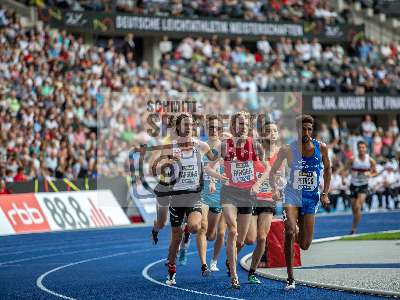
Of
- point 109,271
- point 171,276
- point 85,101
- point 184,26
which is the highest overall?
point 184,26

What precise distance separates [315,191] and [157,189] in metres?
2.33

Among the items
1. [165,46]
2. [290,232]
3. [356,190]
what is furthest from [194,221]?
[165,46]

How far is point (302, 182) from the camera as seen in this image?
12.9 metres

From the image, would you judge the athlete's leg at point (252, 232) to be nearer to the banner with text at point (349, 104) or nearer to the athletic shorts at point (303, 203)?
the athletic shorts at point (303, 203)

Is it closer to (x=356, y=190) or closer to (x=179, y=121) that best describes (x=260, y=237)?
(x=179, y=121)

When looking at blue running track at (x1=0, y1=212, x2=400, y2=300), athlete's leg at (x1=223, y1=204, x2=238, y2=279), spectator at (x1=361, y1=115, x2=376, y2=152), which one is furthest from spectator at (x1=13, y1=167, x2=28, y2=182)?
spectator at (x1=361, y1=115, x2=376, y2=152)

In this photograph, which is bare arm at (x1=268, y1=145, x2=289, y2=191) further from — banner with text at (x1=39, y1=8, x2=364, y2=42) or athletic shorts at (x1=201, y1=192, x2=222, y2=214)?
banner with text at (x1=39, y1=8, x2=364, y2=42)

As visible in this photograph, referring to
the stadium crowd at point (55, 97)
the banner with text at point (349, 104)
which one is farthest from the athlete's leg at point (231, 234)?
the banner with text at point (349, 104)

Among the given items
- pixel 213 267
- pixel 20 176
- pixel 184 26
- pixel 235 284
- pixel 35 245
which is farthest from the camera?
pixel 184 26

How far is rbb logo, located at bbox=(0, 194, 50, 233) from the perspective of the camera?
24.0 metres

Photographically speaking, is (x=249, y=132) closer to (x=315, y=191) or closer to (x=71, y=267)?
(x=315, y=191)

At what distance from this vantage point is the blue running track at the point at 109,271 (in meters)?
12.4

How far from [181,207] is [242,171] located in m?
0.97

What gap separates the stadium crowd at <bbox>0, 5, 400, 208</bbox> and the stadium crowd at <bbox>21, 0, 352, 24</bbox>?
66.6 inches
